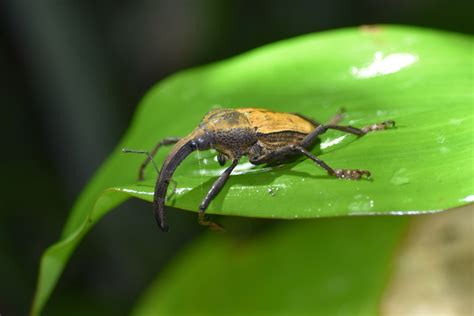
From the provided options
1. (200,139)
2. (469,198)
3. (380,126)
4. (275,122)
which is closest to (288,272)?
(275,122)

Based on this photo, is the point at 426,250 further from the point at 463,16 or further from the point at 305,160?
the point at 463,16

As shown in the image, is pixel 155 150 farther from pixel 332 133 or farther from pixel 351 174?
pixel 351 174

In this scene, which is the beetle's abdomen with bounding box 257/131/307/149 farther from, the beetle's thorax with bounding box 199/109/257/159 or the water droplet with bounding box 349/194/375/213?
the water droplet with bounding box 349/194/375/213

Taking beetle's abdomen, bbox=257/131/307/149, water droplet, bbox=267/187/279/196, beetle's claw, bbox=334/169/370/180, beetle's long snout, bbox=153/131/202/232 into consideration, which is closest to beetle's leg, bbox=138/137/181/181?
beetle's long snout, bbox=153/131/202/232

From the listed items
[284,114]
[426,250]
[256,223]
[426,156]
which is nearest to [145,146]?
[284,114]

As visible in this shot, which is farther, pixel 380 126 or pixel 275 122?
pixel 275 122

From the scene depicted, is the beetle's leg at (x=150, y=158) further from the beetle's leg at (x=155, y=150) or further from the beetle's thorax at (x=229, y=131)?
the beetle's thorax at (x=229, y=131)
